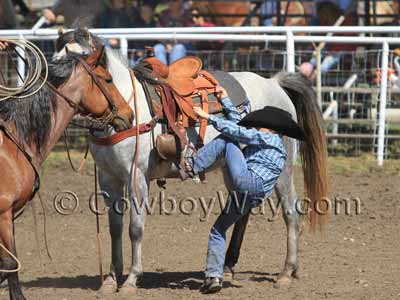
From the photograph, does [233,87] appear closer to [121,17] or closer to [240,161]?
[240,161]

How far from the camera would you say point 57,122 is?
19.4ft

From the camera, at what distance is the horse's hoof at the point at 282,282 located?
6.52 metres

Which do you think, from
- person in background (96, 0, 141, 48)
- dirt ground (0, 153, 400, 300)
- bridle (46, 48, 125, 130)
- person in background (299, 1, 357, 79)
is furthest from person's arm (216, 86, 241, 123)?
person in background (96, 0, 141, 48)

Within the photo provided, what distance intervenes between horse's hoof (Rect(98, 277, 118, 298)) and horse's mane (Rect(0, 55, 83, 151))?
1198mm

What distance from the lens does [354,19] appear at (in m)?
13.2

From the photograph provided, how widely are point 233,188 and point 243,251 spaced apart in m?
1.73

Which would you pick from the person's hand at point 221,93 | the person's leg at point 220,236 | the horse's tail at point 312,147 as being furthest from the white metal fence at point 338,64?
the person's leg at point 220,236

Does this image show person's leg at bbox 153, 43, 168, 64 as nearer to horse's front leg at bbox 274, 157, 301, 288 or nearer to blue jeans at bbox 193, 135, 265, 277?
horse's front leg at bbox 274, 157, 301, 288

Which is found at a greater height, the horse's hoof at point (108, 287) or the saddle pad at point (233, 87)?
the saddle pad at point (233, 87)

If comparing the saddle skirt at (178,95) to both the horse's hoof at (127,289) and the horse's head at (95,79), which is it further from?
the horse's hoof at (127,289)

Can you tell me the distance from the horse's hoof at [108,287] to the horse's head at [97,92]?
1.13 m

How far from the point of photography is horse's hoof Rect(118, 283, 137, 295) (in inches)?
247

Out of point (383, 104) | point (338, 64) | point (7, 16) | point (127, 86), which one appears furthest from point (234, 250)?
point (7, 16)

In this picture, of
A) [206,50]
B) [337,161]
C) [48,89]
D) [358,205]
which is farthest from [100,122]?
[206,50]
